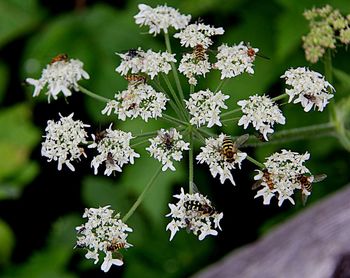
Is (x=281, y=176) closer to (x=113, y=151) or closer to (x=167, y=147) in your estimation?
(x=167, y=147)

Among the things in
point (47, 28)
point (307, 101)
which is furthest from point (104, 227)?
point (47, 28)

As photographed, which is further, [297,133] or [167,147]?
[297,133]

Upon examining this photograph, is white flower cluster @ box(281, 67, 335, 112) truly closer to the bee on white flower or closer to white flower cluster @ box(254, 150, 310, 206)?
white flower cluster @ box(254, 150, 310, 206)

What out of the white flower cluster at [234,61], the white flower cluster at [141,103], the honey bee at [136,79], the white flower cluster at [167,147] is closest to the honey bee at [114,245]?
the white flower cluster at [167,147]

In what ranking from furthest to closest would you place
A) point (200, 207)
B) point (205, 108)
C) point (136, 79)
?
point (136, 79), point (205, 108), point (200, 207)

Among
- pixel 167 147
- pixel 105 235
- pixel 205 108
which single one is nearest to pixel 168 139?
pixel 167 147

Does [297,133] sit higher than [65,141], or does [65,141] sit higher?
[65,141]

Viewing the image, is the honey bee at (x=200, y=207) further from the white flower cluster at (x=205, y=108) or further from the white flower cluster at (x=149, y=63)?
the white flower cluster at (x=149, y=63)
